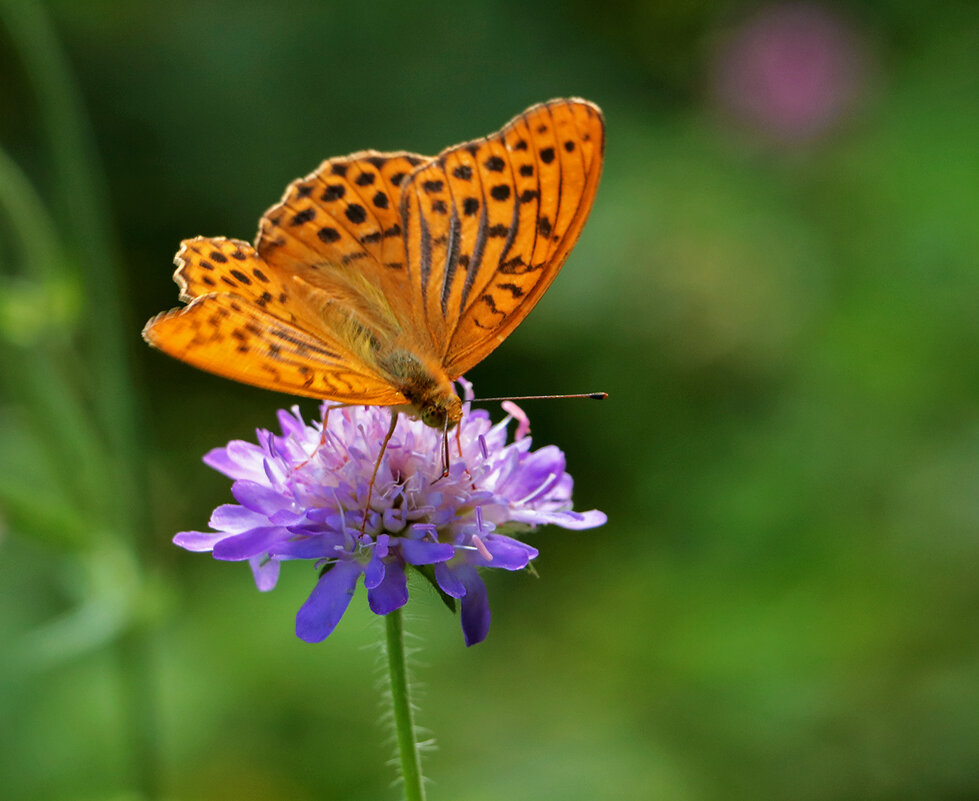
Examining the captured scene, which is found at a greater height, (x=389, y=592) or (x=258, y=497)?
(x=258, y=497)

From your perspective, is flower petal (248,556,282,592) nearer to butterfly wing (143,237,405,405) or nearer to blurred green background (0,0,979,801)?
butterfly wing (143,237,405,405)

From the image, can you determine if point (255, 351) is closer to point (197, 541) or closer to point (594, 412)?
point (197, 541)

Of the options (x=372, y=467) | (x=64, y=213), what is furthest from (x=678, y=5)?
(x=372, y=467)

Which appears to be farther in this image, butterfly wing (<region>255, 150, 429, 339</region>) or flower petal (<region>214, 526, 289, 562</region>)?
butterfly wing (<region>255, 150, 429, 339</region>)

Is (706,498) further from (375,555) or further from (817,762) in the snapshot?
(375,555)

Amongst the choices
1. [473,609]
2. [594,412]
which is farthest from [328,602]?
[594,412]

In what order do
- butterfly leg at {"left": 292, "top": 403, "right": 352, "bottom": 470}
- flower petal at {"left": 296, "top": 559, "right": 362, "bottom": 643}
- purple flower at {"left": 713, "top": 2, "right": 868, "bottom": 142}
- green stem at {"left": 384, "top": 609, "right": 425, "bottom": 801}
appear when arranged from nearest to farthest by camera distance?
green stem at {"left": 384, "top": 609, "right": 425, "bottom": 801} < flower petal at {"left": 296, "top": 559, "right": 362, "bottom": 643} < butterfly leg at {"left": 292, "top": 403, "right": 352, "bottom": 470} < purple flower at {"left": 713, "top": 2, "right": 868, "bottom": 142}

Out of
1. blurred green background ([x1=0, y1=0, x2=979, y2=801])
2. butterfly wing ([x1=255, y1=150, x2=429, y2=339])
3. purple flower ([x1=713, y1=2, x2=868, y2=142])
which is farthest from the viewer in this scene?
purple flower ([x1=713, y1=2, x2=868, y2=142])

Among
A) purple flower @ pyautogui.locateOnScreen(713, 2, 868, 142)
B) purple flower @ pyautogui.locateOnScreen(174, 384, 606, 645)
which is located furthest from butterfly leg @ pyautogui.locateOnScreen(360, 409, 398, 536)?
purple flower @ pyautogui.locateOnScreen(713, 2, 868, 142)
